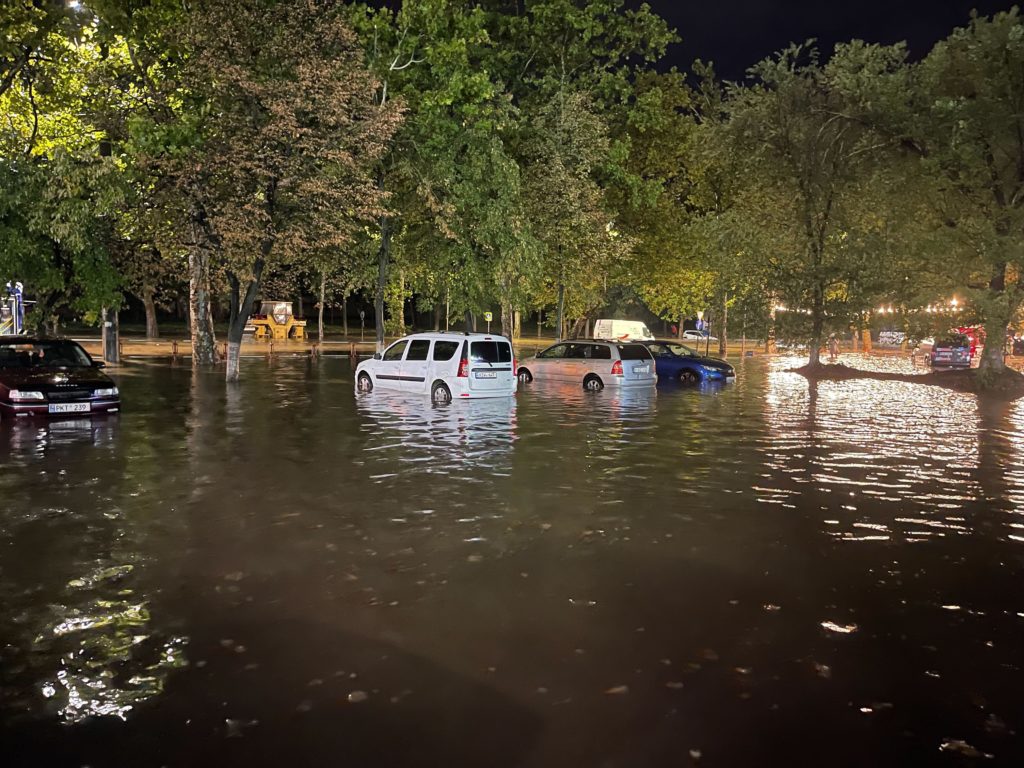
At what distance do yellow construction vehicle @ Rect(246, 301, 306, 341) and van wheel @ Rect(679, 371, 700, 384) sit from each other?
43.4 metres

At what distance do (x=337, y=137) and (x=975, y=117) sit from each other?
19.8m

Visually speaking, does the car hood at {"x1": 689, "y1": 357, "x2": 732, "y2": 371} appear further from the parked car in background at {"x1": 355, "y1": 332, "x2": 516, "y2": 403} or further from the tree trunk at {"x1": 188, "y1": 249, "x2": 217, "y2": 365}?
the tree trunk at {"x1": 188, "y1": 249, "x2": 217, "y2": 365}

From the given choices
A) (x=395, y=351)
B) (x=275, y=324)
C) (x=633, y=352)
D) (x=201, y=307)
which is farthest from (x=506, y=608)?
(x=275, y=324)

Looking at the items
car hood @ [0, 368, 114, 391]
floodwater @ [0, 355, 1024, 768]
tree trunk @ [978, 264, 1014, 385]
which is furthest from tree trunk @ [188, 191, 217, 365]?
tree trunk @ [978, 264, 1014, 385]

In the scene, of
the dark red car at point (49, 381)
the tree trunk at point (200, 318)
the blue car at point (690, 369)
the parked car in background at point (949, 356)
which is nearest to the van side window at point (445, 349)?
the dark red car at point (49, 381)

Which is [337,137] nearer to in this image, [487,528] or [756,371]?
[487,528]

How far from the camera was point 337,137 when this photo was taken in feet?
77.2

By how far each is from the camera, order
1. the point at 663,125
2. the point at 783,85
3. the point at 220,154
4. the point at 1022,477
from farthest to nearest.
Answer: the point at 663,125
the point at 783,85
the point at 220,154
the point at 1022,477

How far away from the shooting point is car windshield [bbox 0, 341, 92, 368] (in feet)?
54.7

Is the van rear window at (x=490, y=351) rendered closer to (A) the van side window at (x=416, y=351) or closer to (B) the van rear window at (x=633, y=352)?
(A) the van side window at (x=416, y=351)

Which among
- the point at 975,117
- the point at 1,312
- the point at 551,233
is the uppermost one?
the point at 975,117

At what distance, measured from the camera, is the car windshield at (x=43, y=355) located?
16688 millimetres

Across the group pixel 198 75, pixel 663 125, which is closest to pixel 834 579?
pixel 198 75

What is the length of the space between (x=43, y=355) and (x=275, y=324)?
50.3 metres
